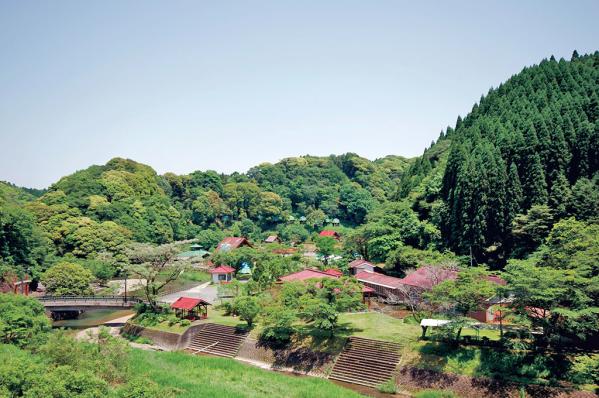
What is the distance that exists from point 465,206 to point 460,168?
4.78 m

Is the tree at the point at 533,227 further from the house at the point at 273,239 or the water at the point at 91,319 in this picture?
the house at the point at 273,239

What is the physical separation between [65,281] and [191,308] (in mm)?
14835

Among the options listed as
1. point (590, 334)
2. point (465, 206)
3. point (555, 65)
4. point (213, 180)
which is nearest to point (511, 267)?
point (590, 334)

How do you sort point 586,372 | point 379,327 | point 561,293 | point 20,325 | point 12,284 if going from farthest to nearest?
point 12,284
point 379,327
point 20,325
point 561,293
point 586,372

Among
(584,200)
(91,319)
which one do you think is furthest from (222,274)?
(584,200)

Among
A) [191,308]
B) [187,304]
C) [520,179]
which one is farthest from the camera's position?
[520,179]

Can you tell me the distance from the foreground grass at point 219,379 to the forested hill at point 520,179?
21.2m

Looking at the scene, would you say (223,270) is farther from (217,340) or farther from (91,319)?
(217,340)

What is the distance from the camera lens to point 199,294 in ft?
143

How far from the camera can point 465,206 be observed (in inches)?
1572

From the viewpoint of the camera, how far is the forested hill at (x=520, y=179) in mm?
35125

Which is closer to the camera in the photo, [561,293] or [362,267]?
[561,293]

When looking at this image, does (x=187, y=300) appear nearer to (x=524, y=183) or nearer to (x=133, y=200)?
(x=524, y=183)

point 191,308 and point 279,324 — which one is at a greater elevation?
point 191,308
